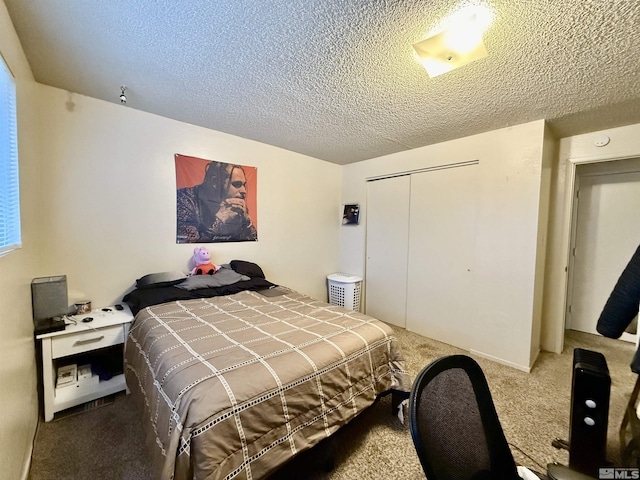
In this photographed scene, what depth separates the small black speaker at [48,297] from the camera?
173 centimetres

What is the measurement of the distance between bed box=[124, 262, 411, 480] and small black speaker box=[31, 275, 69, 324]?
44 centimetres

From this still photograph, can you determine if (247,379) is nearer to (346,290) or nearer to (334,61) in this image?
(334,61)

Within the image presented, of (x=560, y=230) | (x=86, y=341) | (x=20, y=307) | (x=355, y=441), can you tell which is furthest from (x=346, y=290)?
(x=20, y=307)

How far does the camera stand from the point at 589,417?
1371 mm

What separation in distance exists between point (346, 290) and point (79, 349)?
9.32ft

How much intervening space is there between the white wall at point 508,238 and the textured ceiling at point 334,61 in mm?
265

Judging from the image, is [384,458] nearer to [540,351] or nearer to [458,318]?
[458,318]

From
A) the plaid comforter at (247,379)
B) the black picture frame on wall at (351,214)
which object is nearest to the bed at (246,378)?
the plaid comforter at (247,379)

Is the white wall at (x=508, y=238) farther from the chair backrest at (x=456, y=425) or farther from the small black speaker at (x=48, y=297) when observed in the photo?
the small black speaker at (x=48, y=297)

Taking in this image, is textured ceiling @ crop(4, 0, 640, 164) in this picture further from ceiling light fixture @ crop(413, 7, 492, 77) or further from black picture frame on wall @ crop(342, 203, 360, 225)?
black picture frame on wall @ crop(342, 203, 360, 225)

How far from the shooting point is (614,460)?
4.98 feet

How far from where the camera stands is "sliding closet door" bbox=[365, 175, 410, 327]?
3.50 metres

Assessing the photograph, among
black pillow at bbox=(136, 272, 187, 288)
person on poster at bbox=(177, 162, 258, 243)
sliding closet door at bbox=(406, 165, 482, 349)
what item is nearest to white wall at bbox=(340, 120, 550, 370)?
sliding closet door at bbox=(406, 165, 482, 349)

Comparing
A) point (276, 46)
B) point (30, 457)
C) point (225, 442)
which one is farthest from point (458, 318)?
point (30, 457)
